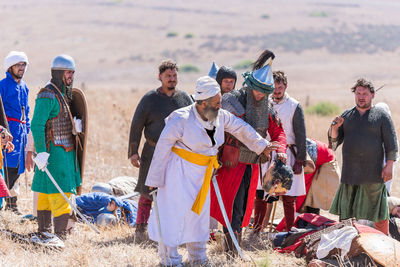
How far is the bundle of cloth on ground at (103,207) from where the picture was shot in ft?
25.8

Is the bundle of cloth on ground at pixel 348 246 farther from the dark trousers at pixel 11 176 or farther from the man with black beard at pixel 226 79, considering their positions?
the dark trousers at pixel 11 176

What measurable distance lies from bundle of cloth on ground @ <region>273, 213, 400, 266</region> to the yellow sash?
1.13m

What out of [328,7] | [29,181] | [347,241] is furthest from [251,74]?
Answer: [328,7]

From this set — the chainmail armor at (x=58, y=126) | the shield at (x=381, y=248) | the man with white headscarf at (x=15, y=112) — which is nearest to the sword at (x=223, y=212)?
the shield at (x=381, y=248)

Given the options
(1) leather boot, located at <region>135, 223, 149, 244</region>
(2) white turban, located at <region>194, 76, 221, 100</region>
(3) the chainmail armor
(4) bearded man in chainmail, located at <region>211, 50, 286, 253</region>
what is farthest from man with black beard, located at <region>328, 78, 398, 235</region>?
(3) the chainmail armor

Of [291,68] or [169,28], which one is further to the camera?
[169,28]

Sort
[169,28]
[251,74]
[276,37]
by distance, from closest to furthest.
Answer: [251,74], [276,37], [169,28]

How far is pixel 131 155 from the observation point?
22.6ft

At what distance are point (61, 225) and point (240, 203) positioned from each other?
1.88 m

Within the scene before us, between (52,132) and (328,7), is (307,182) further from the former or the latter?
(328,7)

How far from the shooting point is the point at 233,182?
6.12m

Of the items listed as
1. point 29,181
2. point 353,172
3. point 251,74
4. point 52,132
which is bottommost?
point 29,181

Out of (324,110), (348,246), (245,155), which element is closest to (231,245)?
(245,155)

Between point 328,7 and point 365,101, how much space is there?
334ft
